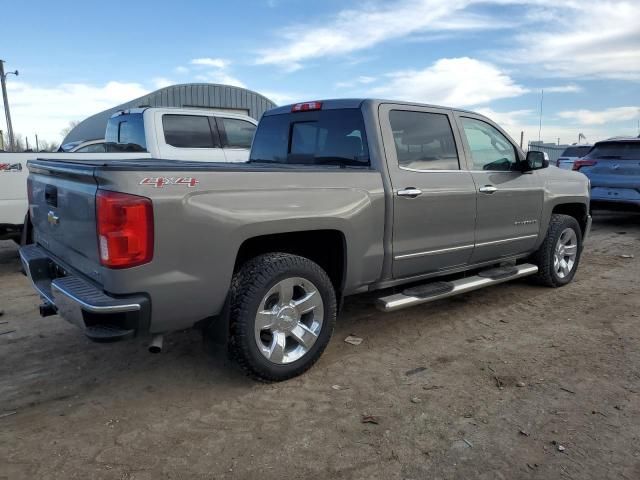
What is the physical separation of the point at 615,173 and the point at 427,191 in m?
7.24

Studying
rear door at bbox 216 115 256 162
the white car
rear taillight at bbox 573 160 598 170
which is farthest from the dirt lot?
the white car

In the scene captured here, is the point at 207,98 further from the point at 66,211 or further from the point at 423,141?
the point at 66,211

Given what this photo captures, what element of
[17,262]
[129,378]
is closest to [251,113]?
[17,262]

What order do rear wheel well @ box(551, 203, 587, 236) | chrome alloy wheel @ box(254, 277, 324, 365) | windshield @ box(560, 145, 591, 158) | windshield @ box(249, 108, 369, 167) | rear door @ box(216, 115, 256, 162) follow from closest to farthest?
chrome alloy wheel @ box(254, 277, 324, 365) < windshield @ box(249, 108, 369, 167) < rear wheel well @ box(551, 203, 587, 236) < rear door @ box(216, 115, 256, 162) < windshield @ box(560, 145, 591, 158)

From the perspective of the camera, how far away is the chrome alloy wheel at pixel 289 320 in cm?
328

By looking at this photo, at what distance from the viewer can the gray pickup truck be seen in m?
2.72

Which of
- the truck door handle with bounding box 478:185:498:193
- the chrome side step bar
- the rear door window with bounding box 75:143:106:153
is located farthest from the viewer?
the rear door window with bounding box 75:143:106:153

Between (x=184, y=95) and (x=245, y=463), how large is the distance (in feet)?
67.5

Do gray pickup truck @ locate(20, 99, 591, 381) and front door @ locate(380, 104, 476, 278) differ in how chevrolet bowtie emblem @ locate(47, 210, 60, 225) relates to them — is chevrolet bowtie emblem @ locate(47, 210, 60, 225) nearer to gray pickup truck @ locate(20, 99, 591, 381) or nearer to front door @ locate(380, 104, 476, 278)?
gray pickup truck @ locate(20, 99, 591, 381)

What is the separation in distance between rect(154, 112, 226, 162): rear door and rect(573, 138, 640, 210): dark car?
6900 millimetres

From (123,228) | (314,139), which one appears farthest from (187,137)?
(123,228)

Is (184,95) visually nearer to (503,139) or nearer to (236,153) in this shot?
(236,153)

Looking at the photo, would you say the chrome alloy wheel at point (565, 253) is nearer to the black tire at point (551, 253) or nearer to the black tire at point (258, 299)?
the black tire at point (551, 253)

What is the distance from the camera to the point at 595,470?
2498 millimetres
